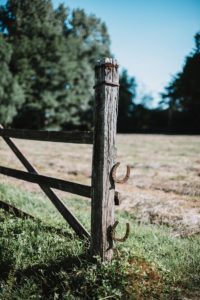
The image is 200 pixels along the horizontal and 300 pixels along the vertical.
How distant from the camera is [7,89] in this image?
34.5 m

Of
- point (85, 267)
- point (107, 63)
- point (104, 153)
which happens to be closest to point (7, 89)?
point (107, 63)

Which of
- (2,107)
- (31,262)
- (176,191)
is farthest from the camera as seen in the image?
(2,107)

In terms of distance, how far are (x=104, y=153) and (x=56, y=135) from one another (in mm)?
952

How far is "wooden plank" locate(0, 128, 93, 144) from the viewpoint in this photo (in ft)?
12.6

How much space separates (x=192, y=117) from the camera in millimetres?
53844

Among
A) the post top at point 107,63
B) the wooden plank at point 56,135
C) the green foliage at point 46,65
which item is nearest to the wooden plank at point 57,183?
the wooden plank at point 56,135

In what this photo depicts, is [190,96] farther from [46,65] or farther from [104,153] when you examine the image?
[104,153]

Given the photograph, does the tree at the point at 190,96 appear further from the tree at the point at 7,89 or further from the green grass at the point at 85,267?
the green grass at the point at 85,267

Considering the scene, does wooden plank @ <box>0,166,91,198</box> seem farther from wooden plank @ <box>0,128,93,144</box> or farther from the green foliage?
the green foliage

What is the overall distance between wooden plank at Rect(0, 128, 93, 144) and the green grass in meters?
1.44

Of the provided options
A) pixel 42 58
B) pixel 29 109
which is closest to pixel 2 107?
pixel 29 109

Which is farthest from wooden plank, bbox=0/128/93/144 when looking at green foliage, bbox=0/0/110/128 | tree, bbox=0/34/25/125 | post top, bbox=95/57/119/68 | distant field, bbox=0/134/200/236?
green foliage, bbox=0/0/110/128

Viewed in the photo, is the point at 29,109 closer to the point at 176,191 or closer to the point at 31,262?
the point at 176,191

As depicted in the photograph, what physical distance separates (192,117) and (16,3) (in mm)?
33934
